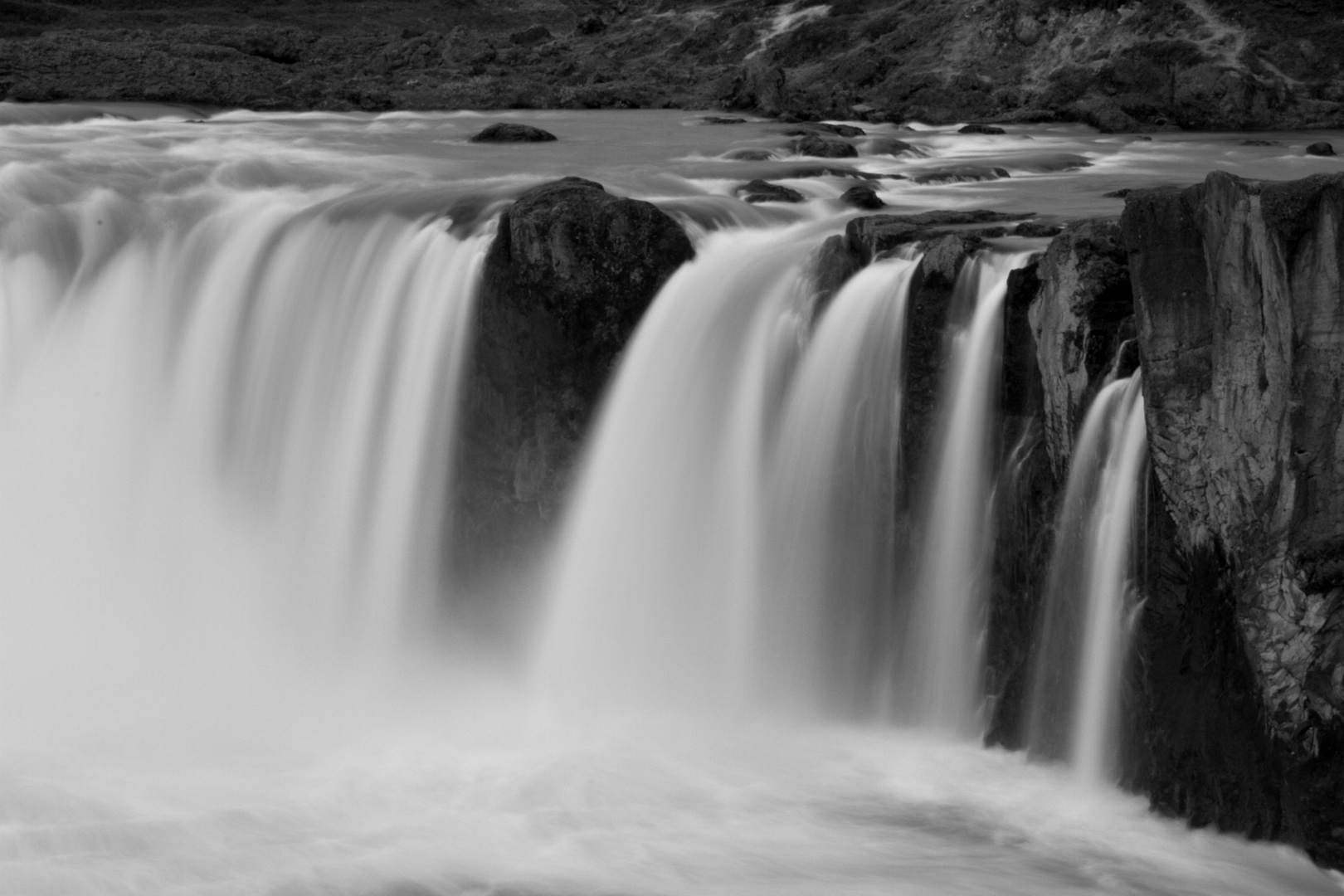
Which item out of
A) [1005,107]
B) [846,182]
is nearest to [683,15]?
[1005,107]

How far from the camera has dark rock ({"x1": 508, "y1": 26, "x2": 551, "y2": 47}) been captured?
3959 centimetres

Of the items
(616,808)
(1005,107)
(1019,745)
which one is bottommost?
(616,808)

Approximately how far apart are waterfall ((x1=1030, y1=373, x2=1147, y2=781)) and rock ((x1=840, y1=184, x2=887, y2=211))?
611 cm

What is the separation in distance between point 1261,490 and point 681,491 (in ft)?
14.6

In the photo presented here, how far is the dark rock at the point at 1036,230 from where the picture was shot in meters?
11.0

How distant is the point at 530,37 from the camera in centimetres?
4006

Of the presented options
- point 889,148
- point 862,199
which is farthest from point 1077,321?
point 889,148

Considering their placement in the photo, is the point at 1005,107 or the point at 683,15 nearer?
the point at 1005,107

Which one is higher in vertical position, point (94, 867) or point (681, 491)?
point (681, 491)

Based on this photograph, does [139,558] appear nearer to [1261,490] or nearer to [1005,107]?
[1261,490]

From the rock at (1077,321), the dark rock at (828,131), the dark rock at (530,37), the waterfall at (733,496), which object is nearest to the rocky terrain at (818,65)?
the dark rock at (530,37)

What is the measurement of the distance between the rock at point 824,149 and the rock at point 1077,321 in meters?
11.2

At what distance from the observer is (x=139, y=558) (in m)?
13.5

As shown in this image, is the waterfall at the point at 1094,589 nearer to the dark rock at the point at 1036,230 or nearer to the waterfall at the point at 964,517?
the waterfall at the point at 964,517
